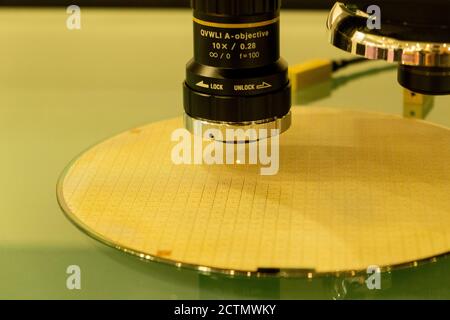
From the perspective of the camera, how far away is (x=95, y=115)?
0.97 meters

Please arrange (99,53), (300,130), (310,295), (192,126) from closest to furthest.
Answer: (310,295)
(192,126)
(300,130)
(99,53)

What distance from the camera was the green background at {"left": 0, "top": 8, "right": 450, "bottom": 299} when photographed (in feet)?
2.20

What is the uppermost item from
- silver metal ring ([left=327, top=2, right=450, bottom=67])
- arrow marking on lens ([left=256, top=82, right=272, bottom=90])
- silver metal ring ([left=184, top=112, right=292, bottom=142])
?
silver metal ring ([left=327, top=2, right=450, bottom=67])

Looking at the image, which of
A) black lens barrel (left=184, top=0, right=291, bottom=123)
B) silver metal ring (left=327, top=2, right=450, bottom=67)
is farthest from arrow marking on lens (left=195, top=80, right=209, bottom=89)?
silver metal ring (left=327, top=2, right=450, bottom=67)

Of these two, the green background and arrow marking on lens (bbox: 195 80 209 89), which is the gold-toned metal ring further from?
the green background

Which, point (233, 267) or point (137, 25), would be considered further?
point (137, 25)

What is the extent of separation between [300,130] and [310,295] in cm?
26

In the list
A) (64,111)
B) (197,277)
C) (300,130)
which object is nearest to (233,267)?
(197,277)

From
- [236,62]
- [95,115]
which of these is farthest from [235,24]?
[95,115]

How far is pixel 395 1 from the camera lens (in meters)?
0.73

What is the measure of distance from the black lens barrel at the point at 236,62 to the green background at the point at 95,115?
13cm

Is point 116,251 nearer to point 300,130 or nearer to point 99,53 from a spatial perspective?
point 300,130

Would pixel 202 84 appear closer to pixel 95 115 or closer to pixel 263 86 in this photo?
pixel 263 86

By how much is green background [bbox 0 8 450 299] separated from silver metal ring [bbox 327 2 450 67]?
0.14 m
